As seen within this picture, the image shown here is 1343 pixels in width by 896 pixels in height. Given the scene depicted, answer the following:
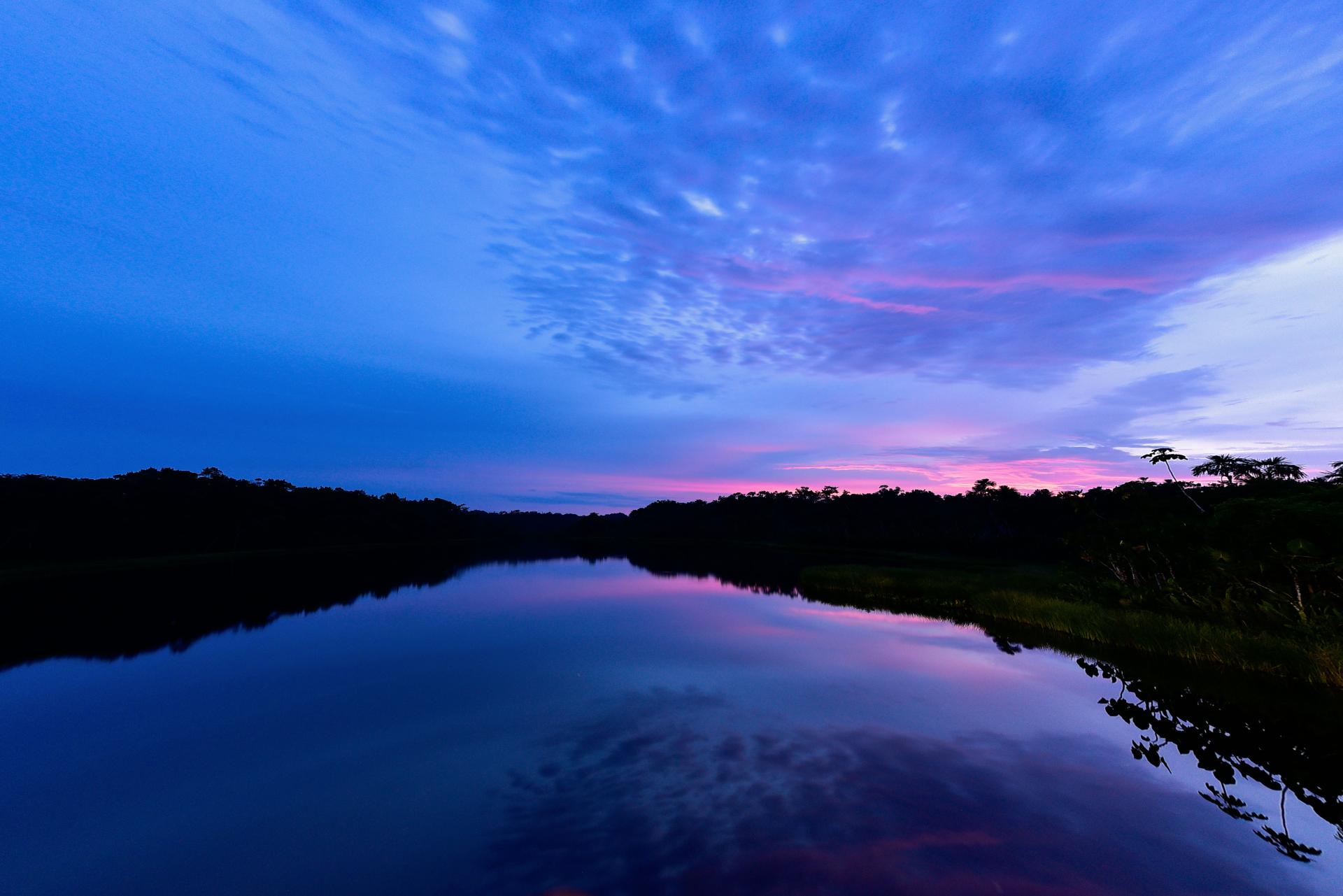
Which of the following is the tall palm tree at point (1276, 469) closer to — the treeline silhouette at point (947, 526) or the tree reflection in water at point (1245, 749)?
the treeline silhouette at point (947, 526)

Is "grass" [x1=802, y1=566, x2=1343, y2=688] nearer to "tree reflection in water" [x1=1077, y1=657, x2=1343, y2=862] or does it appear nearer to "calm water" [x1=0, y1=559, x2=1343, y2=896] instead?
"tree reflection in water" [x1=1077, y1=657, x2=1343, y2=862]

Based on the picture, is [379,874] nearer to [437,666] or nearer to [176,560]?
[437,666]

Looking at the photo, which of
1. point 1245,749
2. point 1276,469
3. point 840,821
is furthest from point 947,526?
point 840,821

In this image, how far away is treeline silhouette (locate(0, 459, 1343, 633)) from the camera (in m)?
19.7

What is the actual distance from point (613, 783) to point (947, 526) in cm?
12338

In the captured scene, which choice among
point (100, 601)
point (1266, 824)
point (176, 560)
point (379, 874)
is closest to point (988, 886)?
point (1266, 824)

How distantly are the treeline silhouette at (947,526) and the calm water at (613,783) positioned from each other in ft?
24.9

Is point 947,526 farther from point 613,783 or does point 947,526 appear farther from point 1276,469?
point 613,783

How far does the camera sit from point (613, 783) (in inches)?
446


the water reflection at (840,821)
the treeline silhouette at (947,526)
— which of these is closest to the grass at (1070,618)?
the treeline silhouette at (947,526)

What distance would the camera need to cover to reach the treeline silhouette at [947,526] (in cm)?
1972

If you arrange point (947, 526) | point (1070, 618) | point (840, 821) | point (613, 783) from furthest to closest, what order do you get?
1. point (947, 526)
2. point (1070, 618)
3. point (613, 783)
4. point (840, 821)

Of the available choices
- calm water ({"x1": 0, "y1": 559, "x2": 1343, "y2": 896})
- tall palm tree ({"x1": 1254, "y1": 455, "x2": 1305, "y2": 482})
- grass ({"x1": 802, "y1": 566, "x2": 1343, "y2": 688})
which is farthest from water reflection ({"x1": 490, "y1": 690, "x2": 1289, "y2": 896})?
tall palm tree ({"x1": 1254, "y1": 455, "x2": 1305, "y2": 482})

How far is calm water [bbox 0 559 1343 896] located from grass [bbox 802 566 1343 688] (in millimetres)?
3836
